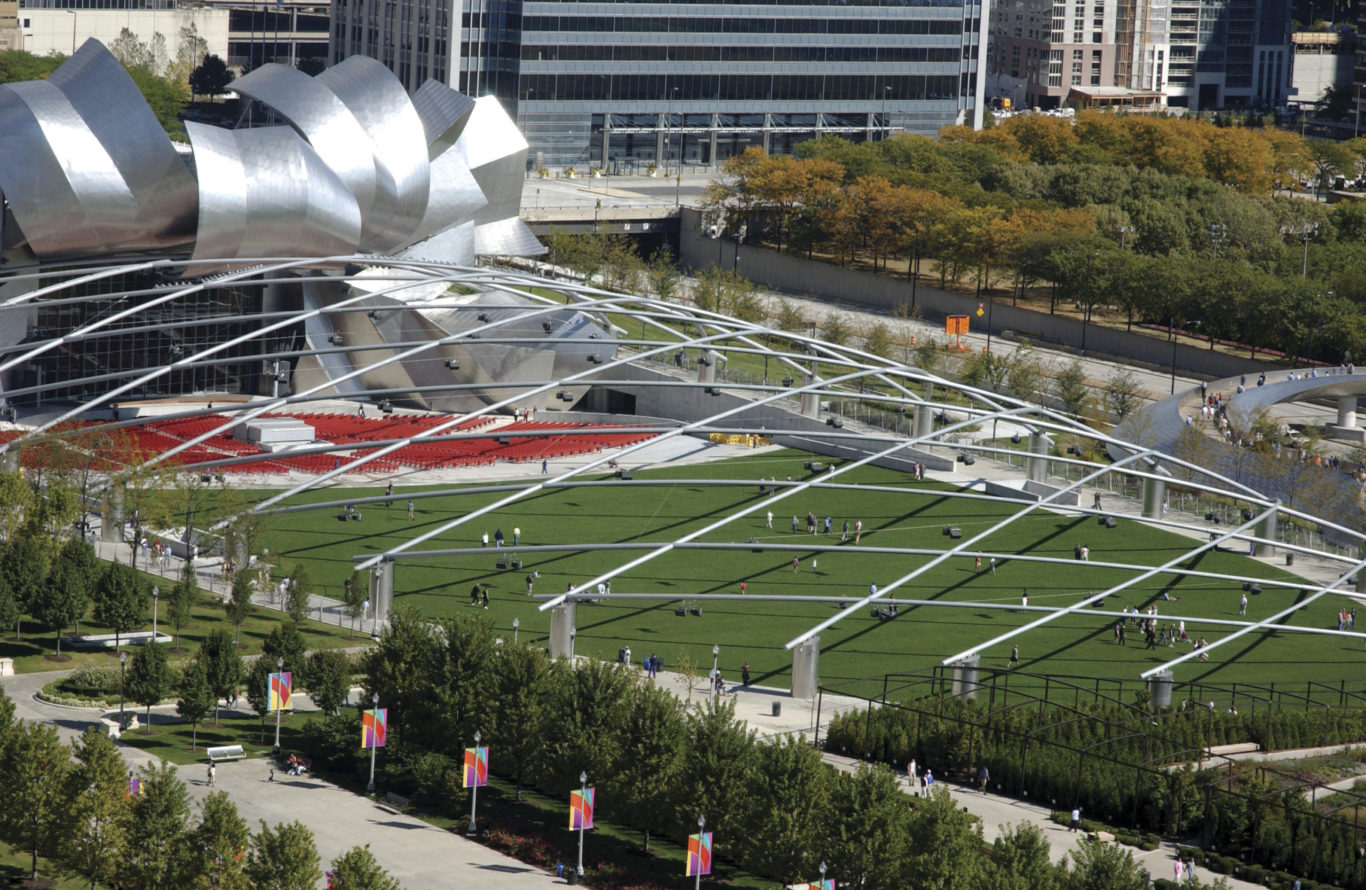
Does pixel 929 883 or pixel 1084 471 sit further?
pixel 1084 471

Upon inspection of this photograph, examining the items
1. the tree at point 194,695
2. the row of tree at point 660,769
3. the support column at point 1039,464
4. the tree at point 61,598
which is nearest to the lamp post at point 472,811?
the row of tree at point 660,769

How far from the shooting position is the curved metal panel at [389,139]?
75.6 m

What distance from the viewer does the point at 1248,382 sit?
90.2m

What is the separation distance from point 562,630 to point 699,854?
13.7 metres

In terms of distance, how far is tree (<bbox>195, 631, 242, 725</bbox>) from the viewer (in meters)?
45.4

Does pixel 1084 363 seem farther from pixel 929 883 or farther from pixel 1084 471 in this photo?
pixel 929 883

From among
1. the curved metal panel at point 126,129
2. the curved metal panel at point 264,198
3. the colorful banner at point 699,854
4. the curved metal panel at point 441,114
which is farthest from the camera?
the curved metal panel at point 441,114

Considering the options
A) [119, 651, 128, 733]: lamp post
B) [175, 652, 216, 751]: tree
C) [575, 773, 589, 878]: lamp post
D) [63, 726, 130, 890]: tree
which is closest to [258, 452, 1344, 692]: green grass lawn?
[175, 652, 216, 751]: tree

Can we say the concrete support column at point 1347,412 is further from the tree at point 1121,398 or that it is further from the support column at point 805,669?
the support column at point 805,669

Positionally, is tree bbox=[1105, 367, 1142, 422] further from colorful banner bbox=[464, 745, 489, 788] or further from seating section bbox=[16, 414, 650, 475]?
colorful banner bbox=[464, 745, 489, 788]

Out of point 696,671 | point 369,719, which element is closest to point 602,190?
point 696,671

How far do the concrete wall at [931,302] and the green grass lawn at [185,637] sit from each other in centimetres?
5598

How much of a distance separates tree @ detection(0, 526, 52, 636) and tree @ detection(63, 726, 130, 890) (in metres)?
14.5

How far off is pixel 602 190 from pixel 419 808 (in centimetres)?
8998
